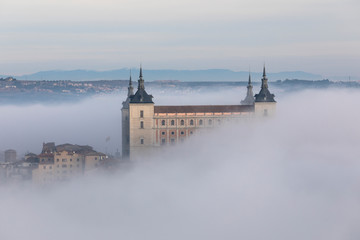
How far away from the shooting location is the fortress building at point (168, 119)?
12512cm

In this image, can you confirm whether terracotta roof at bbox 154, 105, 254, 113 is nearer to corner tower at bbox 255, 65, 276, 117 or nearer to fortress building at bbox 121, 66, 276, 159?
fortress building at bbox 121, 66, 276, 159

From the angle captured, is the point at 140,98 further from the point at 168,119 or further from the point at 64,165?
the point at 64,165

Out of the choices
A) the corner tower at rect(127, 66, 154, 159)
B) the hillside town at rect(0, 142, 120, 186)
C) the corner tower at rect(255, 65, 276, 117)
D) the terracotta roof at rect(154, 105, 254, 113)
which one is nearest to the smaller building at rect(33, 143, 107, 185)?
the hillside town at rect(0, 142, 120, 186)

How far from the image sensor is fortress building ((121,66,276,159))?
12512 centimetres

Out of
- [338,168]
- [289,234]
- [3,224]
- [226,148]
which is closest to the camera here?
[289,234]

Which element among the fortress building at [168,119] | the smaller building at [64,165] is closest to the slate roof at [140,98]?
the fortress building at [168,119]

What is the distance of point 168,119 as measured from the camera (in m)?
126

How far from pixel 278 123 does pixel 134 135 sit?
29787 mm

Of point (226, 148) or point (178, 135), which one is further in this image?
point (226, 148)

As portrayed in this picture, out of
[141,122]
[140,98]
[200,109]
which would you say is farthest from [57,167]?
[200,109]

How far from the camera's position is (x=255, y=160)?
151 metres

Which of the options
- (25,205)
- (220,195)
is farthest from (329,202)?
(25,205)

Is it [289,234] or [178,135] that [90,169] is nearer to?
[178,135]

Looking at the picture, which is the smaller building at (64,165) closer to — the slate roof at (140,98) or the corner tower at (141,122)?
the corner tower at (141,122)
